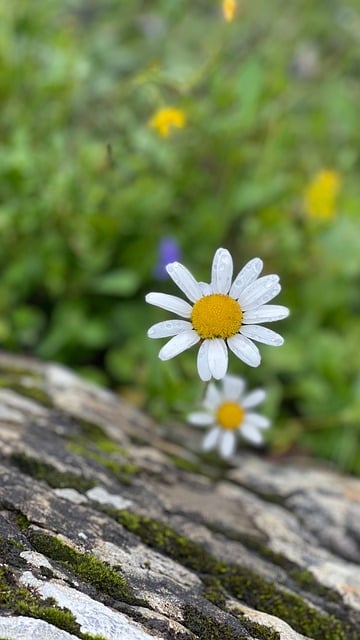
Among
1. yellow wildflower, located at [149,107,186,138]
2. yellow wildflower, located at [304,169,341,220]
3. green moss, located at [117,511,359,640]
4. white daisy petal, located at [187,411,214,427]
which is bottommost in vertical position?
green moss, located at [117,511,359,640]

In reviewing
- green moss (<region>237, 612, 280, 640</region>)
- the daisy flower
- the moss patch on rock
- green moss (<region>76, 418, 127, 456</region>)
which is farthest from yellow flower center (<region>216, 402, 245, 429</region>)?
the moss patch on rock

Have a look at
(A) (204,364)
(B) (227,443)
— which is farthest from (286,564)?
(B) (227,443)

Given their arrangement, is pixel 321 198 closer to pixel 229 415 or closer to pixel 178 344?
pixel 229 415

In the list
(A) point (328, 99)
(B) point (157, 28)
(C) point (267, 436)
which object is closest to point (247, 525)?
(C) point (267, 436)

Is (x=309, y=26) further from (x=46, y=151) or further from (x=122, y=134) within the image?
(x=46, y=151)

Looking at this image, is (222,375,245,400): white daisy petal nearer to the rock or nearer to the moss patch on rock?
the rock

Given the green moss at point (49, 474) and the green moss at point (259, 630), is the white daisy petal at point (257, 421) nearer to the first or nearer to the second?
the green moss at point (49, 474)
